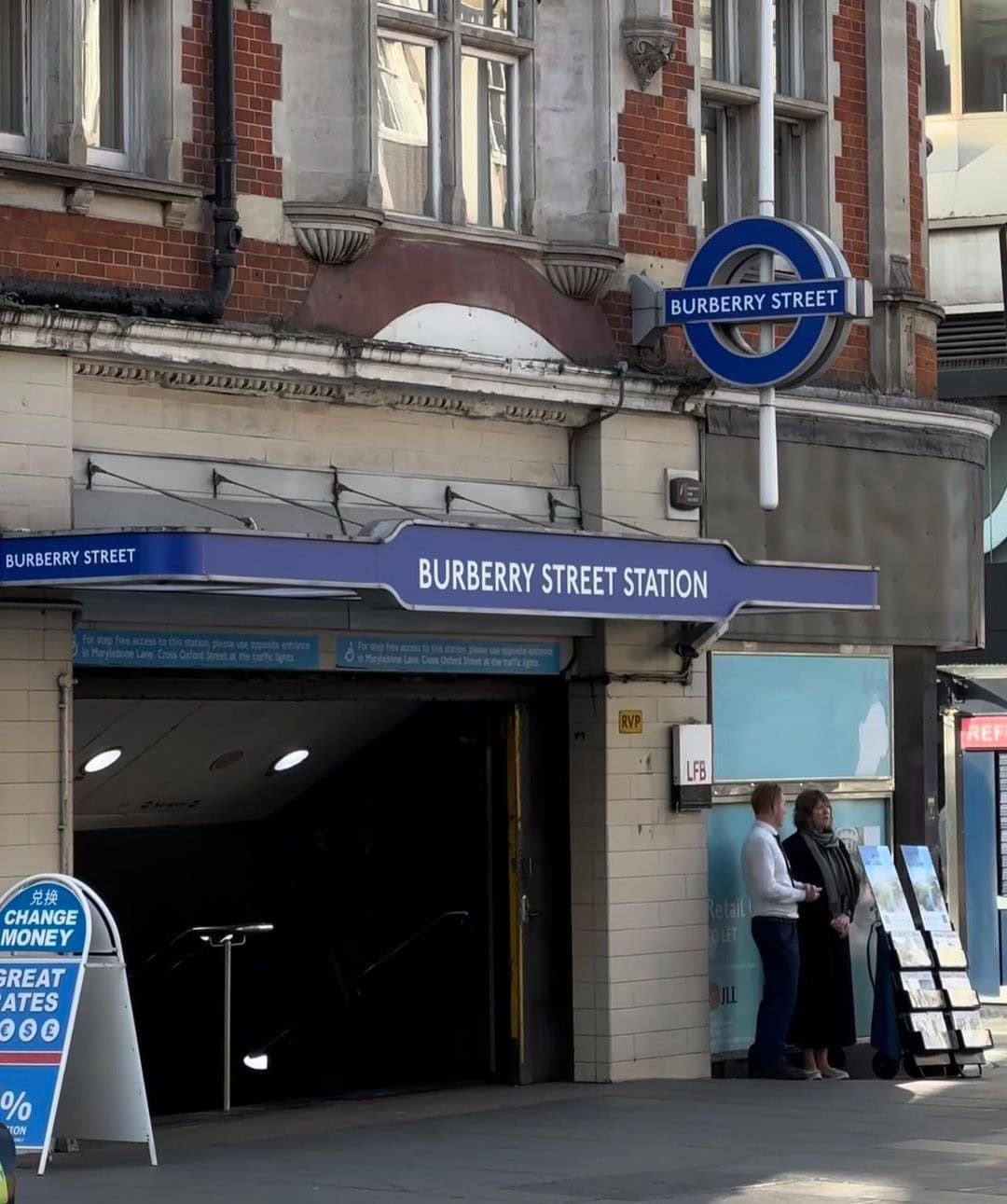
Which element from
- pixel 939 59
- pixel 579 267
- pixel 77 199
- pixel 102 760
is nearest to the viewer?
pixel 77 199

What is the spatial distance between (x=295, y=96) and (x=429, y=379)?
1.74 m

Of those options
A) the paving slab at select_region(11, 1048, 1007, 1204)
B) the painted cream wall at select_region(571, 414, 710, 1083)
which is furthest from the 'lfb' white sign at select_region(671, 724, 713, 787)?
the paving slab at select_region(11, 1048, 1007, 1204)

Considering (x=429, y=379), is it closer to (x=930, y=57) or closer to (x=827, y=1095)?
→ (x=827, y=1095)

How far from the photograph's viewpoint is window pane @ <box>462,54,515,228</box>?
606 inches

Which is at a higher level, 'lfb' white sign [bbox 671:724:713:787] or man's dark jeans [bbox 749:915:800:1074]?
'lfb' white sign [bbox 671:724:713:787]

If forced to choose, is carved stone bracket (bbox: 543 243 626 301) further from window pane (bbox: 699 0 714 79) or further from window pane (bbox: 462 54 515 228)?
window pane (bbox: 699 0 714 79)

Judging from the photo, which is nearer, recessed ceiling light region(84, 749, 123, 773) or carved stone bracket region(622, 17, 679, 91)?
recessed ceiling light region(84, 749, 123, 773)

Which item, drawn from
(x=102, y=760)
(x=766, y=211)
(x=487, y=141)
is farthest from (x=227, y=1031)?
(x=766, y=211)

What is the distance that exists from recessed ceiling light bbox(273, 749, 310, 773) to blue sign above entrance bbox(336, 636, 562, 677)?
56.2 inches

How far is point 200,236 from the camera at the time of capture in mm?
13594

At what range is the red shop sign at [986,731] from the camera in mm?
22672

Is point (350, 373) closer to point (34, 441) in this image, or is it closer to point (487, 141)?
point (34, 441)

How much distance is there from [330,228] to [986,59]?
699 inches

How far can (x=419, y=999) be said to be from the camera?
16.7 metres
